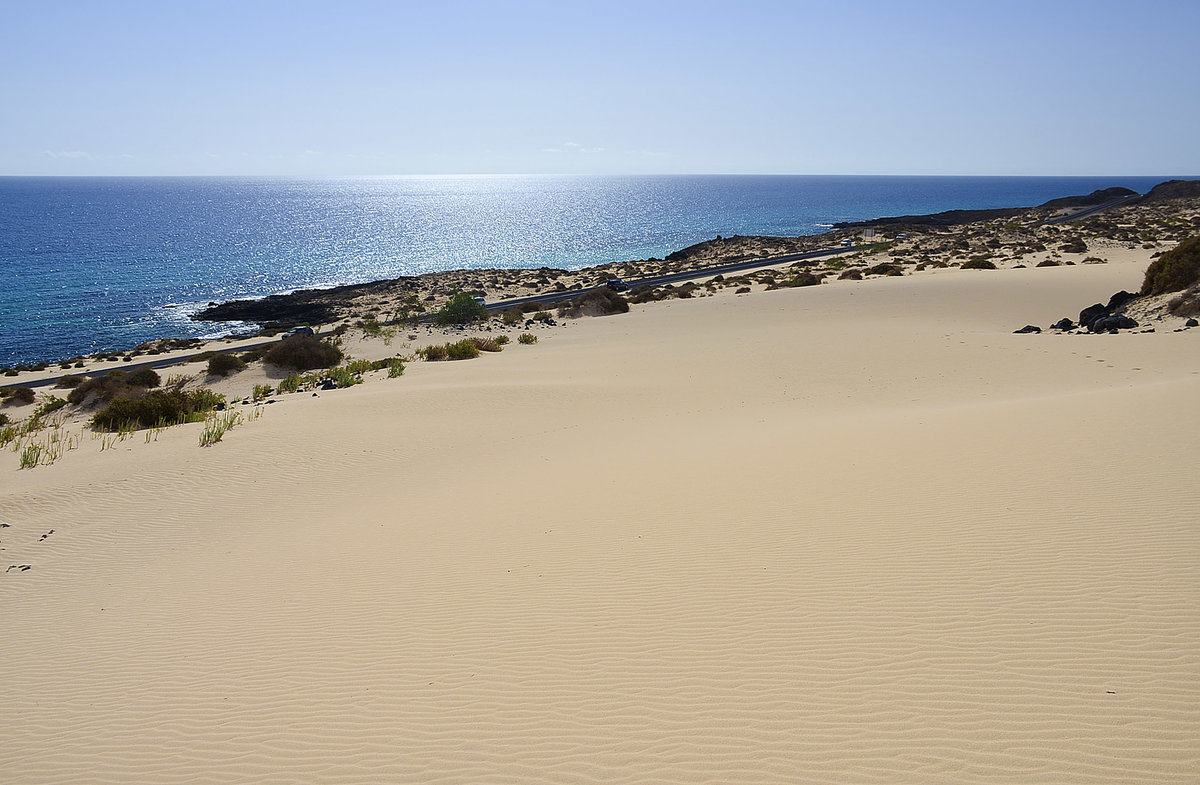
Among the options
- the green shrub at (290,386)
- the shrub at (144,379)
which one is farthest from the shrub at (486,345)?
the shrub at (144,379)

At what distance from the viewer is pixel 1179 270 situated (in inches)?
803

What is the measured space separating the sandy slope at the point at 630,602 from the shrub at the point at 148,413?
2.56 m

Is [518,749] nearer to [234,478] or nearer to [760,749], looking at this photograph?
[760,749]

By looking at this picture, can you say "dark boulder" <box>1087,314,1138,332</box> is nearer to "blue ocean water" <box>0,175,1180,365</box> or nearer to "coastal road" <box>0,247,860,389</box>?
"coastal road" <box>0,247,860,389</box>

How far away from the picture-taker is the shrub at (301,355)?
24391 millimetres

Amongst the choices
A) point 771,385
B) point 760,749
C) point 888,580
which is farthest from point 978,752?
point 771,385

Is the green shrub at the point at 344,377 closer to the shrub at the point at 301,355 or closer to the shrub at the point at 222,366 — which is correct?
the shrub at the point at 301,355

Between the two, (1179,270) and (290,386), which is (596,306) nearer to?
(290,386)

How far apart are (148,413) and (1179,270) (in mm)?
28503

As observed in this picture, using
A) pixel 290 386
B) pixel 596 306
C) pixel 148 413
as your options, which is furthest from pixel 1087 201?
pixel 148 413

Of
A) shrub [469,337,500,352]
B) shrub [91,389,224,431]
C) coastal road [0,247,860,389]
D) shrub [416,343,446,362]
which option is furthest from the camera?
coastal road [0,247,860,389]

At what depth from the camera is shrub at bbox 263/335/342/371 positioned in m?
24.4

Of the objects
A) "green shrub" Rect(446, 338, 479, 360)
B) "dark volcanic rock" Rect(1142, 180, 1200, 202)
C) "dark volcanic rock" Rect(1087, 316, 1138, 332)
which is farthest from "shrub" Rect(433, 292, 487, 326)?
"dark volcanic rock" Rect(1142, 180, 1200, 202)

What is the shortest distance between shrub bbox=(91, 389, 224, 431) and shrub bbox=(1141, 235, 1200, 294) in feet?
88.8
